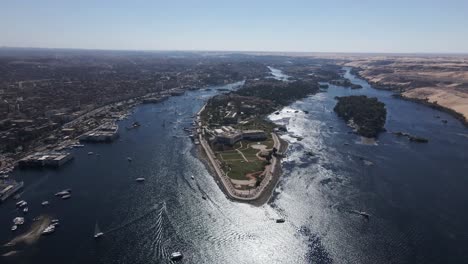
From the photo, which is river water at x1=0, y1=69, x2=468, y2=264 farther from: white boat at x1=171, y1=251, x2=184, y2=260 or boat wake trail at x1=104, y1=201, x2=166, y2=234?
white boat at x1=171, y1=251, x2=184, y2=260

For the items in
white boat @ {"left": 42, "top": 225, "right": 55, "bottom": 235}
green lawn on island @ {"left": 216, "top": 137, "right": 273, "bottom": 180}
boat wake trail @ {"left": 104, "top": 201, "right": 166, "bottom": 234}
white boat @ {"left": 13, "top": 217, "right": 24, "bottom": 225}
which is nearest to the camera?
white boat @ {"left": 42, "top": 225, "right": 55, "bottom": 235}

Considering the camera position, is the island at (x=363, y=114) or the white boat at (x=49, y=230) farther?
the island at (x=363, y=114)

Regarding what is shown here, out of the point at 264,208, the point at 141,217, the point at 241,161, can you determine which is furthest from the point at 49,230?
the point at 241,161

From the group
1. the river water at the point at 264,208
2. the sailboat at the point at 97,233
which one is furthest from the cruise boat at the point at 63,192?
the sailboat at the point at 97,233

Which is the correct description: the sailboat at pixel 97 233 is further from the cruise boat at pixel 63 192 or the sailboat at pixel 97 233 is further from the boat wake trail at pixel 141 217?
the cruise boat at pixel 63 192

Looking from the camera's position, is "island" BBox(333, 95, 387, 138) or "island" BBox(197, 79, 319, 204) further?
"island" BBox(333, 95, 387, 138)

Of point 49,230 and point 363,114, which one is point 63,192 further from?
point 363,114

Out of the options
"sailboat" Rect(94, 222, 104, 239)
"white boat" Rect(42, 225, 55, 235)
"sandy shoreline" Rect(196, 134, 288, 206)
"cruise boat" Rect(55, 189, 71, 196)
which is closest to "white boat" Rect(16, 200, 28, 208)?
"cruise boat" Rect(55, 189, 71, 196)

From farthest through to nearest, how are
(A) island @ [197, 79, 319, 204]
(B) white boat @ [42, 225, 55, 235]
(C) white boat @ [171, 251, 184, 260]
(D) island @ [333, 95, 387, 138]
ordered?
(D) island @ [333, 95, 387, 138]
(A) island @ [197, 79, 319, 204]
(B) white boat @ [42, 225, 55, 235]
(C) white boat @ [171, 251, 184, 260]
